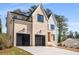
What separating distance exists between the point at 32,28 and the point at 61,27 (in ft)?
1.27

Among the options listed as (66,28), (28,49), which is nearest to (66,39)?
(66,28)

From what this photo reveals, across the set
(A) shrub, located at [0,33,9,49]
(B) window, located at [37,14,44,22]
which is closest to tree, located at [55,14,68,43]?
(B) window, located at [37,14,44,22]

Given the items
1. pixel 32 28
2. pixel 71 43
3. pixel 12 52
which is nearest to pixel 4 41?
pixel 12 52

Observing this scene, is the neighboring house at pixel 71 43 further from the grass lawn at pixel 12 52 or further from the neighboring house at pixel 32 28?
the grass lawn at pixel 12 52

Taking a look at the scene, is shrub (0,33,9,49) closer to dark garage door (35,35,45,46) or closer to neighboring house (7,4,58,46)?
neighboring house (7,4,58,46)

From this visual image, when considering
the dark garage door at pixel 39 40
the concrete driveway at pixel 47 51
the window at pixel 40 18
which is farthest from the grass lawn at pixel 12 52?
the window at pixel 40 18

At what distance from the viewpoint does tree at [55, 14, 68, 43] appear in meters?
5.61

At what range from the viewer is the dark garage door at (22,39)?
18.6 ft

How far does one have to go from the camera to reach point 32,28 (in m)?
5.69

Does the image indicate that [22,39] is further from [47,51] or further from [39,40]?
[47,51]

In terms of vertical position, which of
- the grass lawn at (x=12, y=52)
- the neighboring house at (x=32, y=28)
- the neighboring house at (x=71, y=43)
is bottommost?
the grass lawn at (x=12, y=52)

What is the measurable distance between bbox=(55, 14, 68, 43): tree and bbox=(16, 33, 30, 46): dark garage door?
1.40 feet

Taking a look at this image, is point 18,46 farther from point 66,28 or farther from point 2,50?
point 66,28
